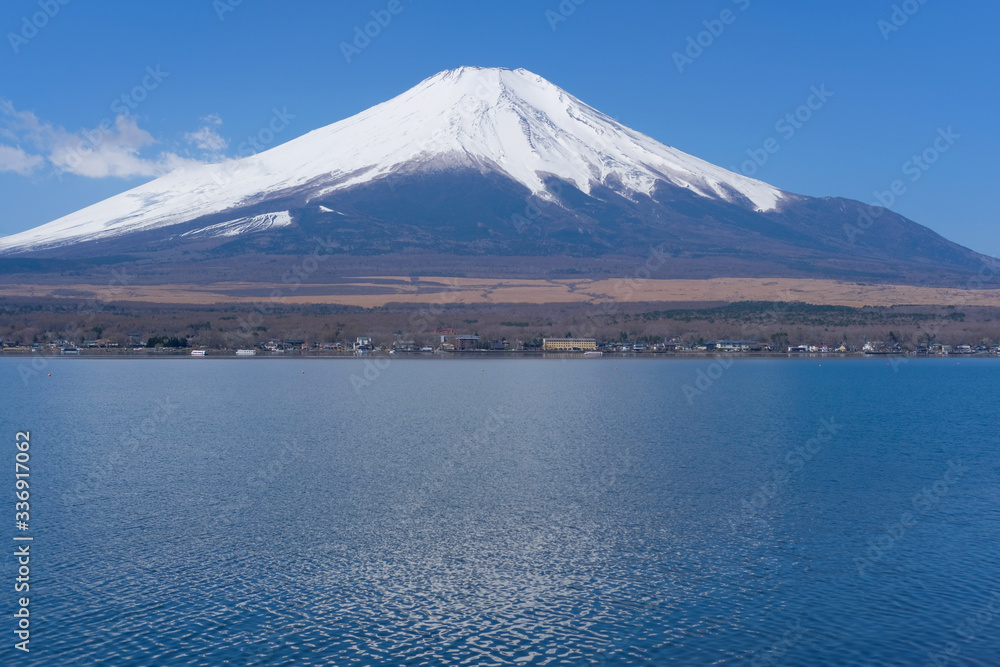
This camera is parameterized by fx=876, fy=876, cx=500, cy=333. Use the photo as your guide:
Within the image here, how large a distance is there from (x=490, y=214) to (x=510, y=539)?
147m

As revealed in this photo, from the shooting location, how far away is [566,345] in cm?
8619

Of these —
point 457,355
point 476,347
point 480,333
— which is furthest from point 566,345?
point 457,355

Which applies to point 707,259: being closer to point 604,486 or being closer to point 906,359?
point 906,359

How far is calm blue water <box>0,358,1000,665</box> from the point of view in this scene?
11.8 metres

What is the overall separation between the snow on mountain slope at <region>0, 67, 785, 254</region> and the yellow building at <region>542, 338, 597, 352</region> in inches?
3473

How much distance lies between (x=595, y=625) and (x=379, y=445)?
51.2 feet

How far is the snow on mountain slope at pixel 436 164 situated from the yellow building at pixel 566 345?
88.2m

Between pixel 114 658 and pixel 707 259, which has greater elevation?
pixel 707 259

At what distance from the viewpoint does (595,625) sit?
12.3 m

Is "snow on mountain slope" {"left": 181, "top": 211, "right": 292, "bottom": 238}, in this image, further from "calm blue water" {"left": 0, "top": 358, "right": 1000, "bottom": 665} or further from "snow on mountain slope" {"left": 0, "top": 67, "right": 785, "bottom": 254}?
"calm blue water" {"left": 0, "top": 358, "right": 1000, "bottom": 665}

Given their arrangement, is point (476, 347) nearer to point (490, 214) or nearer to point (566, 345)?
point (566, 345)

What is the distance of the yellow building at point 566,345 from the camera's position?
85.4 metres

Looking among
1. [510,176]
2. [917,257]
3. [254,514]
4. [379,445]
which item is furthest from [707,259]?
[254,514]

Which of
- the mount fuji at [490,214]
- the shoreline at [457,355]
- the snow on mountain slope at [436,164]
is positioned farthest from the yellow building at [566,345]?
the snow on mountain slope at [436,164]
